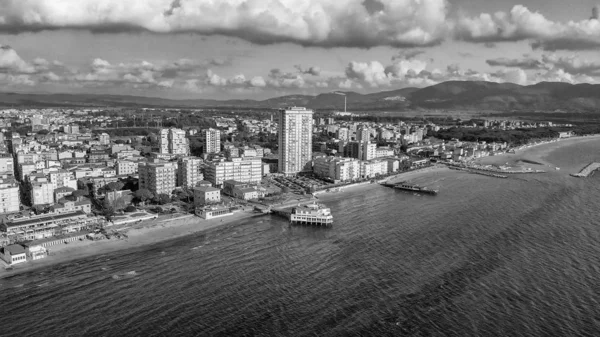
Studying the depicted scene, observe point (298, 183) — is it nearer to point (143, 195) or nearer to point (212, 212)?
point (212, 212)

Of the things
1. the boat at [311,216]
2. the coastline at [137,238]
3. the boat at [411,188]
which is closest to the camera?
the coastline at [137,238]

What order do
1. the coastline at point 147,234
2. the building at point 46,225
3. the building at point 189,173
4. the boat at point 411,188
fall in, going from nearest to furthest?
the coastline at point 147,234 < the building at point 46,225 < the building at point 189,173 < the boat at point 411,188

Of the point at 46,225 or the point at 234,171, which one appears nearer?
the point at 46,225

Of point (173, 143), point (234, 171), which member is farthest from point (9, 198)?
point (173, 143)

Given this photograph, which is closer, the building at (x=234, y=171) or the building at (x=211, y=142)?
the building at (x=234, y=171)

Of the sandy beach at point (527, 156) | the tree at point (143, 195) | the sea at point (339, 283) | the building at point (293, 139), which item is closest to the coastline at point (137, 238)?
the sea at point (339, 283)

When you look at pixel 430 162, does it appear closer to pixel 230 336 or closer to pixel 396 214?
pixel 396 214

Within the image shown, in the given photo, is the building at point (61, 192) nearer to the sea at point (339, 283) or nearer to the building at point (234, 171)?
the building at point (234, 171)
